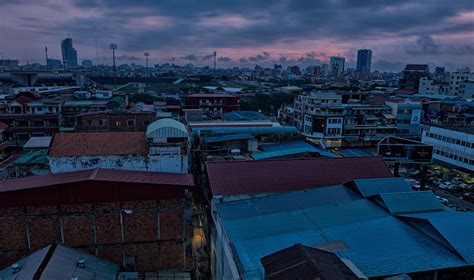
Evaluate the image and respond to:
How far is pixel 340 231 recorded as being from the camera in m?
12.8

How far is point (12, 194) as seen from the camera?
14219mm

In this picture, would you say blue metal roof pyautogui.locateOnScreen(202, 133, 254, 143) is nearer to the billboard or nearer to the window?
the window

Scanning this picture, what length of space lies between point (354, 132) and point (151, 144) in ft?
114

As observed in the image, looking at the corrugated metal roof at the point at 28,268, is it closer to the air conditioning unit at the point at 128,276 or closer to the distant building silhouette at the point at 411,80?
the air conditioning unit at the point at 128,276

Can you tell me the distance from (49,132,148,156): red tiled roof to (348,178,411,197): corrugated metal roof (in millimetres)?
11468

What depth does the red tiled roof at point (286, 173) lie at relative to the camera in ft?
55.5

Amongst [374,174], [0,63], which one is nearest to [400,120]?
[374,174]

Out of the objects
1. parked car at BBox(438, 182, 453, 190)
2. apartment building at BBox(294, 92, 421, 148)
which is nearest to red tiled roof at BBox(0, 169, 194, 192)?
parked car at BBox(438, 182, 453, 190)

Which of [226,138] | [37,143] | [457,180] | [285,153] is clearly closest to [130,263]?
[226,138]

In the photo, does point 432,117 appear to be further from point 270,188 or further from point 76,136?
point 76,136

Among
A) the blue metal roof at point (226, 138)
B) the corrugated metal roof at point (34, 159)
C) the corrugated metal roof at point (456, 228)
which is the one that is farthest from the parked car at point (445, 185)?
the corrugated metal roof at point (34, 159)

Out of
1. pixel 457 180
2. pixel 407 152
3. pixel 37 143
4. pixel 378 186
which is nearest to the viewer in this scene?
pixel 378 186

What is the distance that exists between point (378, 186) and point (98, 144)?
15398 millimetres

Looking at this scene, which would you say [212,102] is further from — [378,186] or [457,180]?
[378,186]
